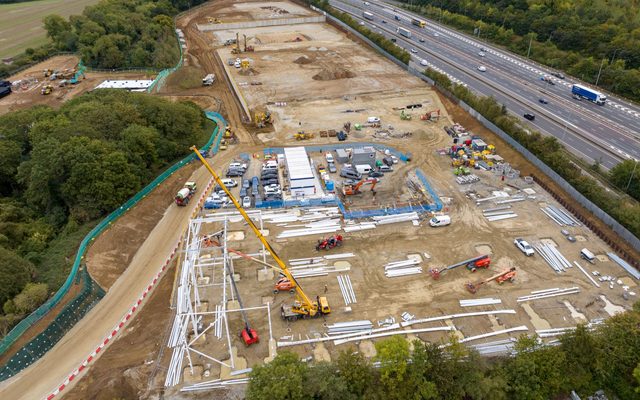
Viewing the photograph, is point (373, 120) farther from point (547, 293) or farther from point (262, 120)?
point (547, 293)

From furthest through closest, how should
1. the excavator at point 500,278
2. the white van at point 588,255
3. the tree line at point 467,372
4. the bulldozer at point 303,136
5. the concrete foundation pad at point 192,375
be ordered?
1. the bulldozer at point 303,136
2. the white van at point 588,255
3. the excavator at point 500,278
4. the concrete foundation pad at point 192,375
5. the tree line at point 467,372

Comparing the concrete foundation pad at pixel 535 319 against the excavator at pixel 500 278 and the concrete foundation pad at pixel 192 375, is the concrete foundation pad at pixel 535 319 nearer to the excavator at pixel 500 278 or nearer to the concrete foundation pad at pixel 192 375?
the excavator at pixel 500 278

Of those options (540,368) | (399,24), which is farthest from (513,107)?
(399,24)

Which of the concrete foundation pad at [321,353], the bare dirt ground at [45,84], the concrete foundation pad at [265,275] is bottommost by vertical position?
the concrete foundation pad at [321,353]

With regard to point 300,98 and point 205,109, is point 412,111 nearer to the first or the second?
point 300,98

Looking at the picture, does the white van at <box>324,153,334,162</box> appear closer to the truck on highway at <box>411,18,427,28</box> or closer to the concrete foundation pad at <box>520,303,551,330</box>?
the concrete foundation pad at <box>520,303,551,330</box>

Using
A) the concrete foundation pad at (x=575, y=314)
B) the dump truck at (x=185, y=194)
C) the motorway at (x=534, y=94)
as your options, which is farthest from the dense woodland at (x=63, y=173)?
the motorway at (x=534, y=94)

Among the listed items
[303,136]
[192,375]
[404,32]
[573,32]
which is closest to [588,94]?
[573,32]
